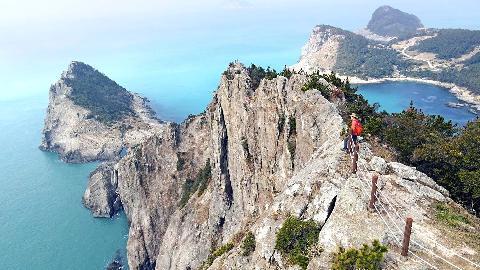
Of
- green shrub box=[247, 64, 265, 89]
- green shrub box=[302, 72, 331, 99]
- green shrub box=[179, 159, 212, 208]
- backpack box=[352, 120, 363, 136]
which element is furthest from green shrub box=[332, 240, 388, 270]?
green shrub box=[179, 159, 212, 208]

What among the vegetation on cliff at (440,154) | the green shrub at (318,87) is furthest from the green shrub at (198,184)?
the vegetation on cliff at (440,154)

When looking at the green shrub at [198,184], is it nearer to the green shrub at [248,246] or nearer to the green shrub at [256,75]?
the green shrub at [256,75]

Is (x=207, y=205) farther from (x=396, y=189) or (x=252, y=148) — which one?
(x=396, y=189)

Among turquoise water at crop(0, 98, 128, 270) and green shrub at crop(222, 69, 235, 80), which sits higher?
green shrub at crop(222, 69, 235, 80)

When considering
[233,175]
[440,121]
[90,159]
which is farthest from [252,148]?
[90,159]

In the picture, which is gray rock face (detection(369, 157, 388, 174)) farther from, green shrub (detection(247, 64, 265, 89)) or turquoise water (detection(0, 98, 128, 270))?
turquoise water (detection(0, 98, 128, 270))

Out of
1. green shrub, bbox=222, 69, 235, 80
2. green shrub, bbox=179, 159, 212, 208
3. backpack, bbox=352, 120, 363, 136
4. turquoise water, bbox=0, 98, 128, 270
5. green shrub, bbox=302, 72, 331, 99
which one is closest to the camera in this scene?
backpack, bbox=352, 120, 363, 136
